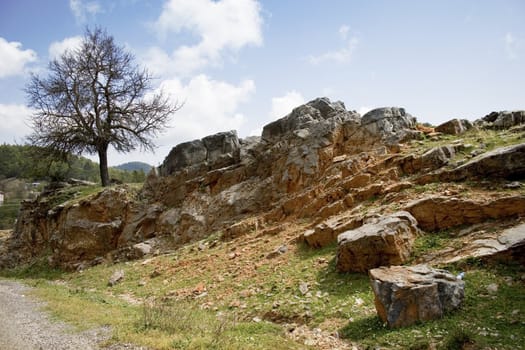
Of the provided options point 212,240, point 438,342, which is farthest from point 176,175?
point 438,342

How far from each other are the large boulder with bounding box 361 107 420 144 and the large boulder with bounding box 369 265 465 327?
33.5ft

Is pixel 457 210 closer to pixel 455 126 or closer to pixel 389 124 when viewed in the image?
pixel 389 124

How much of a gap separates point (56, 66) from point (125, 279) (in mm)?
17177

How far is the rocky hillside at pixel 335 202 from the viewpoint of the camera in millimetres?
9188

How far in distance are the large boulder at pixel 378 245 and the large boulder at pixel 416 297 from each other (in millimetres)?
2161

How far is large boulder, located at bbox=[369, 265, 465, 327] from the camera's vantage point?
21.7 feet

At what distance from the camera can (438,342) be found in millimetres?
5922

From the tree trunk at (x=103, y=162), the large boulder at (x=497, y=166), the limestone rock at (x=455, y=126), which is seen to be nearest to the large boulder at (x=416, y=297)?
the large boulder at (x=497, y=166)

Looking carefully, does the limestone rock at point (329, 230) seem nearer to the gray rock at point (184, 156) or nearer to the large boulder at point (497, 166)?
the large boulder at point (497, 166)

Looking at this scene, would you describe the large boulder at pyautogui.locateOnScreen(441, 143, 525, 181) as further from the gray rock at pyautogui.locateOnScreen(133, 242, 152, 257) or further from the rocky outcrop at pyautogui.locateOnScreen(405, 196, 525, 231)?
the gray rock at pyautogui.locateOnScreen(133, 242, 152, 257)

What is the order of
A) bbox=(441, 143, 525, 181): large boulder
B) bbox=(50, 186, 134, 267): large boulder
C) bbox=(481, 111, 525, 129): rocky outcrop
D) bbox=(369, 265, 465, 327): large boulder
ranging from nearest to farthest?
bbox=(369, 265, 465, 327): large boulder → bbox=(441, 143, 525, 181): large boulder → bbox=(481, 111, 525, 129): rocky outcrop → bbox=(50, 186, 134, 267): large boulder

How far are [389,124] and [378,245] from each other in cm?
923

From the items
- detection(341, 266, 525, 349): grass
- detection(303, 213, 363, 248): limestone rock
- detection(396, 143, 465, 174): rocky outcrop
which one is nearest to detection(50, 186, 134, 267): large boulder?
detection(303, 213, 363, 248): limestone rock

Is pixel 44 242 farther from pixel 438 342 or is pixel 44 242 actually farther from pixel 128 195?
pixel 438 342
